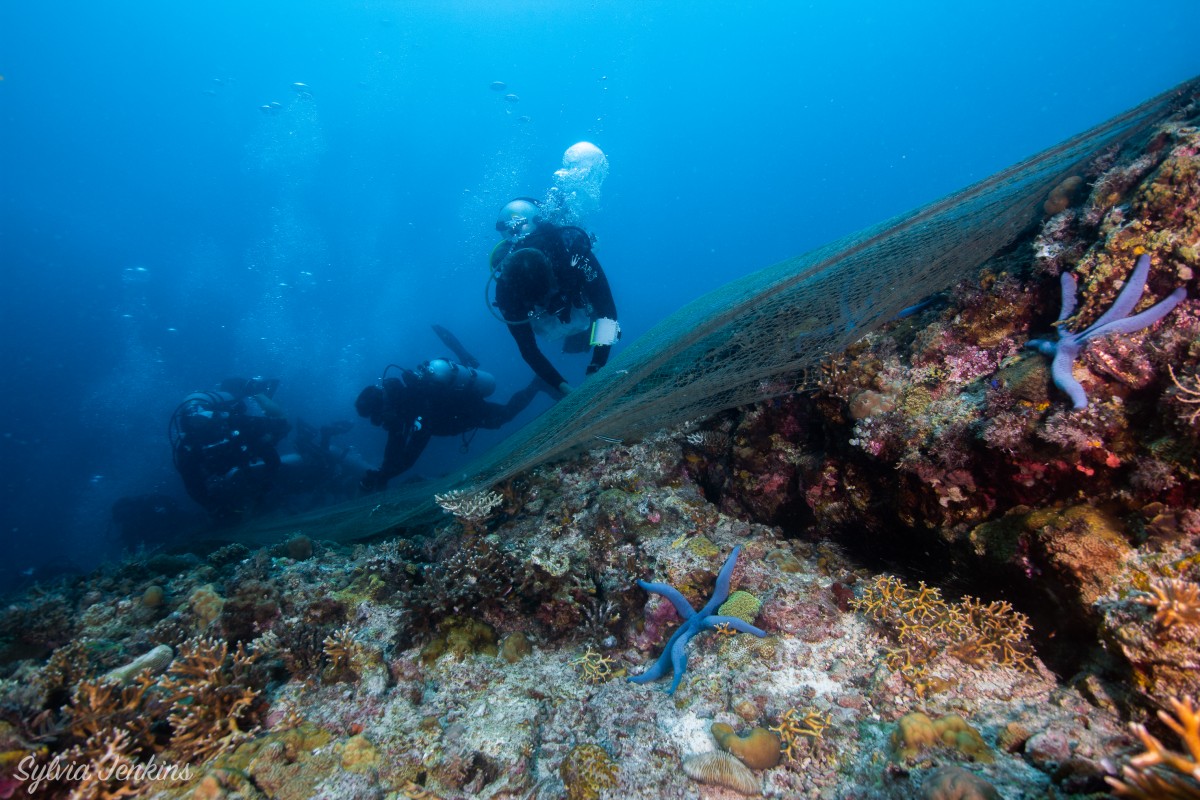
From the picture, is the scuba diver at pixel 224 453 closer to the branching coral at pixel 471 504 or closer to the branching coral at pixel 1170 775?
the branching coral at pixel 471 504

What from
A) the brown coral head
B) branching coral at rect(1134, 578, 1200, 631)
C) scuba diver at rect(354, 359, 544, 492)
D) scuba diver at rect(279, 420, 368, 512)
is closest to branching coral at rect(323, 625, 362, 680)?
the brown coral head

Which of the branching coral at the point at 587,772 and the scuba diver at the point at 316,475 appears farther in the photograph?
the scuba diver at the point at 316,475

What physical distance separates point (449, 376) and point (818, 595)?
9274 millimetres

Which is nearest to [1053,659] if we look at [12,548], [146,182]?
[12,548]

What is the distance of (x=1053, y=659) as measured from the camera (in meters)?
2.65

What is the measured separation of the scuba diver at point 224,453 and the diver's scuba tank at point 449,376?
5.87m

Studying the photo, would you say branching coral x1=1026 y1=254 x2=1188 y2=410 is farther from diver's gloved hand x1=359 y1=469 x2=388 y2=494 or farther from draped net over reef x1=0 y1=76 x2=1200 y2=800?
diver's gloved hand x1=359 y1=469 x2=388 y2=494

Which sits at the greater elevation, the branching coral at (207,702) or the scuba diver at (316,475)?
the scuba diver at (316,475)

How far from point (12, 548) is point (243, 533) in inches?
990

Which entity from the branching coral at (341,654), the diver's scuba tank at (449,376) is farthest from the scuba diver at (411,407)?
the branching coral at (341,654)

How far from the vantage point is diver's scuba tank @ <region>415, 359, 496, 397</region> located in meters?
10.7

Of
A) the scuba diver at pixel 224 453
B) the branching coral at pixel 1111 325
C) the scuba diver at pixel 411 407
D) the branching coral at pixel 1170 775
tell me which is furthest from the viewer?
the scuba diver at pixel 224 453

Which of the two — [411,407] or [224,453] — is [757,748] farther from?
[224,453]

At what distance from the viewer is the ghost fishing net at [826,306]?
3.81 metres
